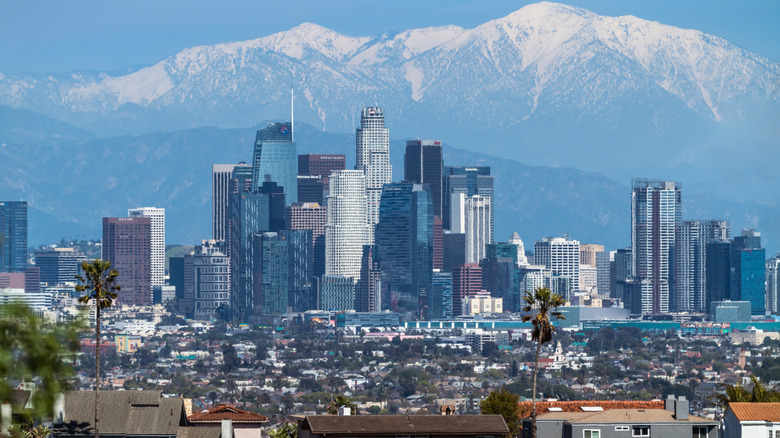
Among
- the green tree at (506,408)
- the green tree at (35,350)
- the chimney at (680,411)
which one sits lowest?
the green tree at (506,408)

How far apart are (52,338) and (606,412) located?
153 ft

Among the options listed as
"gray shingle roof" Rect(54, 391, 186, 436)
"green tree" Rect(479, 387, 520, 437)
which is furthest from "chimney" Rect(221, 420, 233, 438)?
"green tree" Rect(479, 387, 520, 437)

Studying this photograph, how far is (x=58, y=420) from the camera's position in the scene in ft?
209

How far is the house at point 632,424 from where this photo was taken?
220ft

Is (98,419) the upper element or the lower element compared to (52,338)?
lower

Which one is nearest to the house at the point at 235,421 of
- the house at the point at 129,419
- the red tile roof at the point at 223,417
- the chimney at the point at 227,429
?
the red tile roof at the point at 223,417

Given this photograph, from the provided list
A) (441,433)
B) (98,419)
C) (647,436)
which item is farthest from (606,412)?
(98,419)

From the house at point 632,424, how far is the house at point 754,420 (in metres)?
0.82

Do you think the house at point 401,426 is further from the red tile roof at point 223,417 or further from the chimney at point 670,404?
the chimney at point 670,404

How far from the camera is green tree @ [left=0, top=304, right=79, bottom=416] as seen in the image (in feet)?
81.1

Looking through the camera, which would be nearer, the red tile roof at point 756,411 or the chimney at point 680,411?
the red tile roof at point 756,411

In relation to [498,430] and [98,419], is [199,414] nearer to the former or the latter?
[98,419]

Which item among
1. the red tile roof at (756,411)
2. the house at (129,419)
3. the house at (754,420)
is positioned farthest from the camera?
the red tile roof at (756,411)

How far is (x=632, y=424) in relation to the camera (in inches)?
2635
